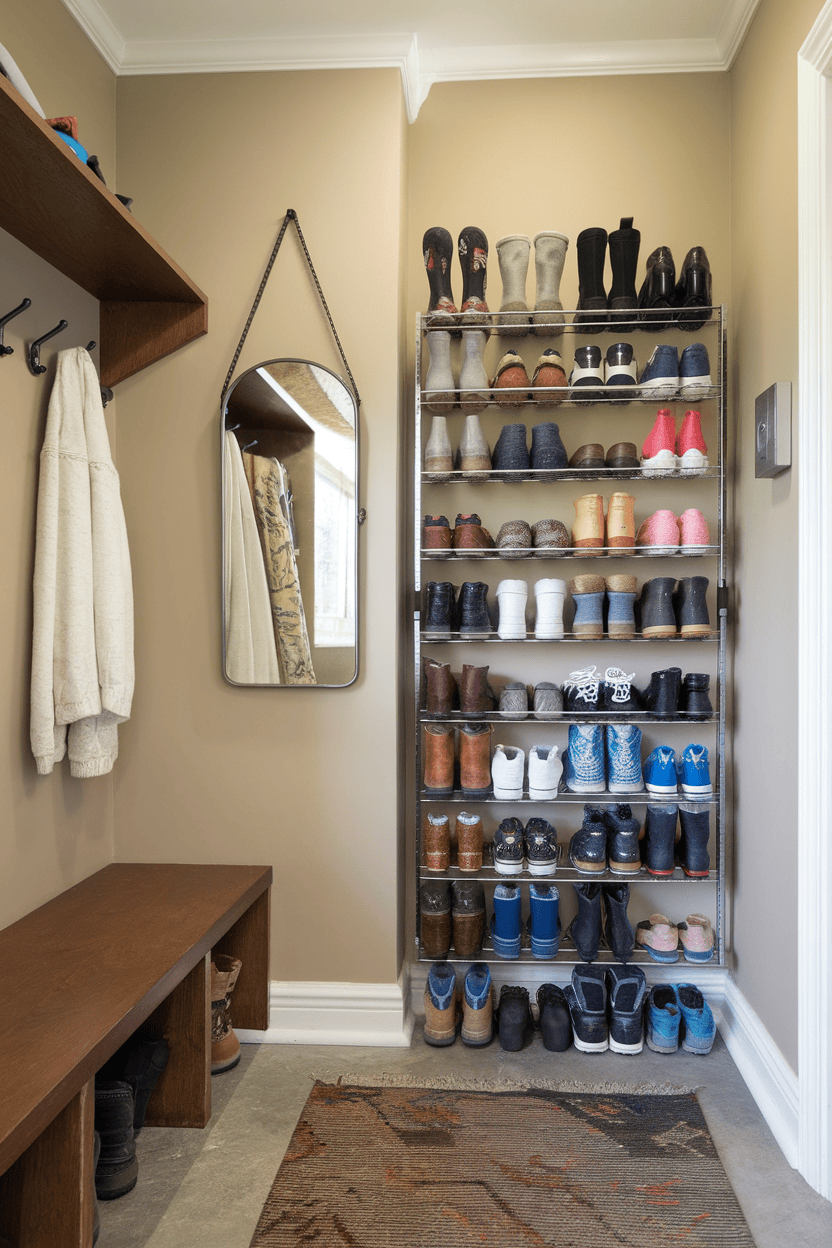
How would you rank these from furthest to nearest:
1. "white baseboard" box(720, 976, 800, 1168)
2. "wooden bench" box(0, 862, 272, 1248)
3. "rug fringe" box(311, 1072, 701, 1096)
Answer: "rug fringe" box(311, 1072, 701, 1096) → "white baseboard" box(720, 976, 800, 1168) → "wooden bench" box(0, 862, 272, 1248)

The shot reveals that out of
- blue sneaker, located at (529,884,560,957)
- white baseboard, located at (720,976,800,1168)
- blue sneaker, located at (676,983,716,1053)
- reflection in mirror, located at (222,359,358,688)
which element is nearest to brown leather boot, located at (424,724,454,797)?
reflection in mirror, located at (222,359,358,688)

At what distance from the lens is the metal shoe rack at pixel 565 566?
221 centimetres

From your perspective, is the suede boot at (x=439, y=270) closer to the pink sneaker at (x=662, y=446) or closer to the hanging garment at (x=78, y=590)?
the pink sneaker at (x=662, y=446)

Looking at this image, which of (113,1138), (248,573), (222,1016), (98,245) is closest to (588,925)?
(222,1016)

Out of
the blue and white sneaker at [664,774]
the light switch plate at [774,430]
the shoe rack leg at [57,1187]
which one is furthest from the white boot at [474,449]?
the shoe rack leg at [57,1187]

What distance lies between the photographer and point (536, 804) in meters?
2.33

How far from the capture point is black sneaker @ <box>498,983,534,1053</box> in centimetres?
205

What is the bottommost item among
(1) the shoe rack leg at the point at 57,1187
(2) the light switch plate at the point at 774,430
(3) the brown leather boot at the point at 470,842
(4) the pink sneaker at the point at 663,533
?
(1) the shoe rack leg at the point at 57,1187

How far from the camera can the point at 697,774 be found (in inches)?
83.2

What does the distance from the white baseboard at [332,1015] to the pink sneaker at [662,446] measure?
1.56m

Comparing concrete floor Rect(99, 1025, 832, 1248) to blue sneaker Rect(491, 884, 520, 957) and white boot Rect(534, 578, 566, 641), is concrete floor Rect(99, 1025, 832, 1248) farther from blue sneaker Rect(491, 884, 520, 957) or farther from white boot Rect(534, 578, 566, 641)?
white boot Rect(534, 578, 566, 641)

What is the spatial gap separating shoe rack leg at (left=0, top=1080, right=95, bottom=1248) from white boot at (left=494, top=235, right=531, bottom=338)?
6.51ft

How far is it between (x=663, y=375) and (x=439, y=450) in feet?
2.07

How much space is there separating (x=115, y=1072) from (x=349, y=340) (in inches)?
72.1
